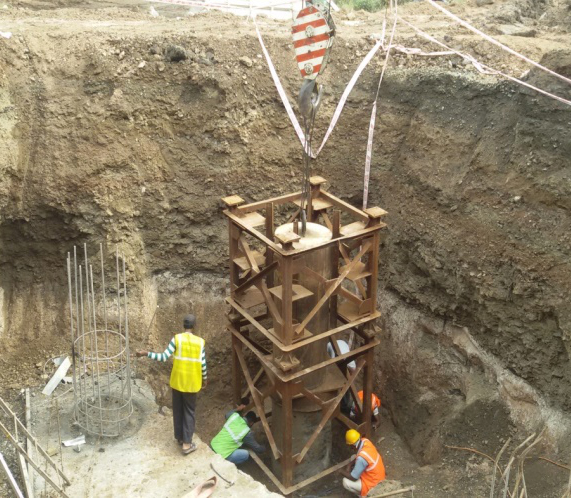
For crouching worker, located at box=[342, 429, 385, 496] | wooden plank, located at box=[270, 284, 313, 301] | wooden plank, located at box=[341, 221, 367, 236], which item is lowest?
crouching worker, located at box=[342, 429, 385, 496]

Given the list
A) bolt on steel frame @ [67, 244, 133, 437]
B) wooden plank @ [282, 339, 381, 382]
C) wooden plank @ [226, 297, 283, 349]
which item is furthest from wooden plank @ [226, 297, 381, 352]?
bolt on steel frame @ [67, 244, 133, 437]

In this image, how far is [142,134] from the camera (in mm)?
10875

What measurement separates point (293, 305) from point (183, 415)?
1957mm

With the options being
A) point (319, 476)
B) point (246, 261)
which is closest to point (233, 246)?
point (246, 261)

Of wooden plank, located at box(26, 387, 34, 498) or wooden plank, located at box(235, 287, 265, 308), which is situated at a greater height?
wooden plank, located at box(235, 287, 265, 308)

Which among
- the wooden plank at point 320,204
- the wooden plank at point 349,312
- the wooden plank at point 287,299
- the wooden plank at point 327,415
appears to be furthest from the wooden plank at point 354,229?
the wooden plank at point 327,415

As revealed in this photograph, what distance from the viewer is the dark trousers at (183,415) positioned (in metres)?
8.73

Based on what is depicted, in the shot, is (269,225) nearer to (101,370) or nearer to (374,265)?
(374,265)

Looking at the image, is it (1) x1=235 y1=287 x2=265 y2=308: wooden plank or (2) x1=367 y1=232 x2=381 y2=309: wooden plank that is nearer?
(2) x1=367 y1=232 x2=381 y2=309: wooden plank

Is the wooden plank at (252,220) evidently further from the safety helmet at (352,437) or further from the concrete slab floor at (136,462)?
the safety helmet at (352,437)

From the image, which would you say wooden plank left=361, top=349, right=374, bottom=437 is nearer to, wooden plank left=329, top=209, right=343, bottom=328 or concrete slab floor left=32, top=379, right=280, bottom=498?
wooden plank left=329, top=209, right=343, bottom=328

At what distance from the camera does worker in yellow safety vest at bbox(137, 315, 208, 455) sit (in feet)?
28.2

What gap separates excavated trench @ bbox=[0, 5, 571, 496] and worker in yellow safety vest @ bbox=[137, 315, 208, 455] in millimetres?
1755

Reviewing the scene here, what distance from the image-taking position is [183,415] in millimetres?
8789
